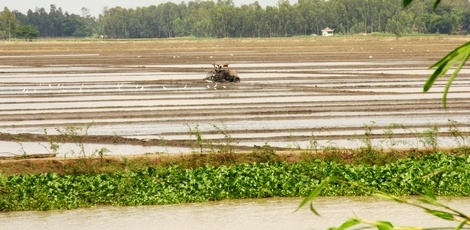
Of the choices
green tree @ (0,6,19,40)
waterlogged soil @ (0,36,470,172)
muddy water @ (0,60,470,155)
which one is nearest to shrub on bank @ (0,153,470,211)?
waterlogged soil @ (0,36,470,172)

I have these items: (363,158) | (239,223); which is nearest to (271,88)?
(363,158)

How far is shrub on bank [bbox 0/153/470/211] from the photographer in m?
12.4

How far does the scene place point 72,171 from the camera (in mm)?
13688

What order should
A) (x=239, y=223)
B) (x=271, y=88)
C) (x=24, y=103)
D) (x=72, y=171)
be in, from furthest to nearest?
(x=271, y=88), (x=24, y=103), (x=72, y=171), (x=239, y=223)

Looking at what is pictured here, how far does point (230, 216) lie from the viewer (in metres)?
11.6

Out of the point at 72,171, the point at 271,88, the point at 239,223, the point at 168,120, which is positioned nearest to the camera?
the point at 239,223

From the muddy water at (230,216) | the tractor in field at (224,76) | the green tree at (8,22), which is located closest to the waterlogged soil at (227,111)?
the tractor in field at (224,76)

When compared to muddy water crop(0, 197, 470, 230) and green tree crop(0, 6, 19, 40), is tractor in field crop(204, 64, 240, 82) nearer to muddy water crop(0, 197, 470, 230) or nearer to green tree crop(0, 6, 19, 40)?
muddy water crop(0, 197, 470, 230)

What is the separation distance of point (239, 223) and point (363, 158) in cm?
361

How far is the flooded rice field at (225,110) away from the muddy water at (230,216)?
7.33 ft

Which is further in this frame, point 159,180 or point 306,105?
point 306,105

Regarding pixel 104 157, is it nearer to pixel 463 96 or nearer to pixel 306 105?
pixel 306 105

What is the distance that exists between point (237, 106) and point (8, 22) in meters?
134

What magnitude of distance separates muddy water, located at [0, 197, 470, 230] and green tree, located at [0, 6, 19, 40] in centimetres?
14689
